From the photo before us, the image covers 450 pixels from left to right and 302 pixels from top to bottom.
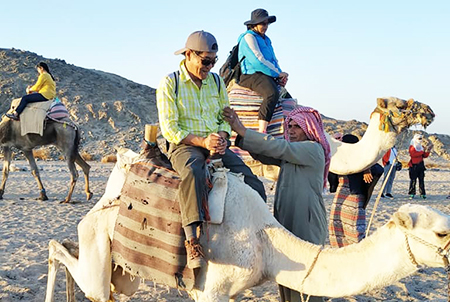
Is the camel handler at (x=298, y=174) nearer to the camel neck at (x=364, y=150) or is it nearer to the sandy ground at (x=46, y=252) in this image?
the sandy ground at (x=46, y=252)

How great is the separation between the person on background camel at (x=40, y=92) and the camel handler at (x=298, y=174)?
8580mm

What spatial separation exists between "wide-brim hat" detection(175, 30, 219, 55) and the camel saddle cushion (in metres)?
8.46

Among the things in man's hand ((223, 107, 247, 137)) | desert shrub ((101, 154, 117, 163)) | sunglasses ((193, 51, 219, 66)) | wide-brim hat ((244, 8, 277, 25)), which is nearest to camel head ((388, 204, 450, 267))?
man's hand ((223, 107, 247, 137))

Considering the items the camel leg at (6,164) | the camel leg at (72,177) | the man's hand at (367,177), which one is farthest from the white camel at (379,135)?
the camel leg at (6,164)

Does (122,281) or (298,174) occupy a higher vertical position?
(298,174)

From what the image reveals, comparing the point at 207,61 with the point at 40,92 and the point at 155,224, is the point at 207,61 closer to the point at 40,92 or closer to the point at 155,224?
the point at 155,224

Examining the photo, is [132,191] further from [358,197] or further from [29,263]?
[358,197]

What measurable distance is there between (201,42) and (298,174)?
125cm

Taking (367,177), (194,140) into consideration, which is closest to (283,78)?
(367,177)

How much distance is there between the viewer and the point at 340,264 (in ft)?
9.76

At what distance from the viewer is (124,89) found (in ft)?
146

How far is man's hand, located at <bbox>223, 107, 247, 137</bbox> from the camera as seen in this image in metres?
3.54

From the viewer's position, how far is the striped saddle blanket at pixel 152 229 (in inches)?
127

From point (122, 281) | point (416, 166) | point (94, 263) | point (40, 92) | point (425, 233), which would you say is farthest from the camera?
point (416, 166)
